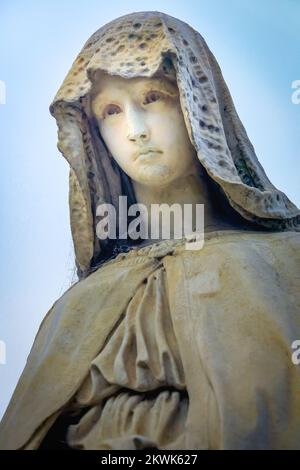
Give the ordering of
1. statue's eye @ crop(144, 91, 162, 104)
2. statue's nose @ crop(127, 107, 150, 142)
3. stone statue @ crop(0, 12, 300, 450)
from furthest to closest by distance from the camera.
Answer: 1. statue's eye @ crop(144, 91, 162, 104)
2. statue's nose @ crop(127, 107, 150, 142)
3. stone statue @ crop(0, 12, 300, 450)

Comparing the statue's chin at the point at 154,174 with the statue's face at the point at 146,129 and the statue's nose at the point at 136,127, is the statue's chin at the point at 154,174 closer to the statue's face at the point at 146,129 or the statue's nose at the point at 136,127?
the statue's face at the point at 146,129

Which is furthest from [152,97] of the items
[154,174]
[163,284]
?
[163,284]

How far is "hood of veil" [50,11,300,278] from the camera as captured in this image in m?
3.61

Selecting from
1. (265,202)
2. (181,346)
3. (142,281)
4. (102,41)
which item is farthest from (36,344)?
(102,41)

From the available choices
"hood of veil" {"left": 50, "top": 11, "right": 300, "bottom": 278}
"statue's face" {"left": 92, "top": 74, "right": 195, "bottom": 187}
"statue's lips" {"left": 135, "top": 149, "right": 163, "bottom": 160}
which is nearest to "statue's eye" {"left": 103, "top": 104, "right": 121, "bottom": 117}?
"statue's face" {"left": 92, "top": 74, "right": 195, "bottom": 187}

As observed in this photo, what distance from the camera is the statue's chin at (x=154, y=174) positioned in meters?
3.65

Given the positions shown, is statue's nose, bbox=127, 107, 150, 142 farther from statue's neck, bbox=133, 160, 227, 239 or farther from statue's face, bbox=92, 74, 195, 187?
statue's neck, bbox=133, 160, 227, 239

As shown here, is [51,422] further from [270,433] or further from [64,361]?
[270,433]

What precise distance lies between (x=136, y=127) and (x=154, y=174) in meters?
0.19

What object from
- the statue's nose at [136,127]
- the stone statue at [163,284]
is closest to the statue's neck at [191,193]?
the stone statue at [163,284]

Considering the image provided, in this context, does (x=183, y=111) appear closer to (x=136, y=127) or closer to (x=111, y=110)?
(x=136, y=127)

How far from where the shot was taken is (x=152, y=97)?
12.2 ft
